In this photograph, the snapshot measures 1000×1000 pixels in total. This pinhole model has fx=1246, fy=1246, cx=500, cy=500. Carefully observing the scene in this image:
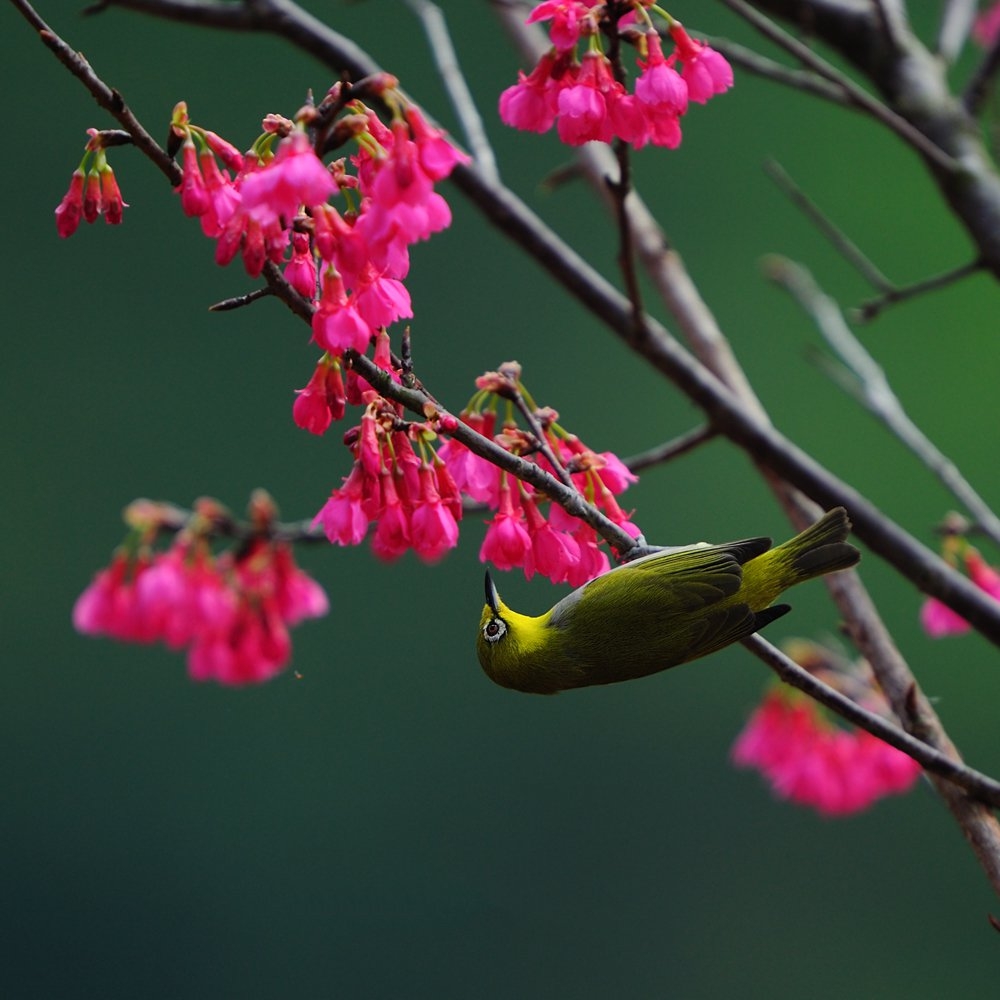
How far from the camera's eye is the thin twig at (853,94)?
4.25 feet

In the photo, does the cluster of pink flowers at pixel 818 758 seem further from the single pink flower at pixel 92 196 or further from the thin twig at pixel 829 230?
the single pink flower at pixel 92 196

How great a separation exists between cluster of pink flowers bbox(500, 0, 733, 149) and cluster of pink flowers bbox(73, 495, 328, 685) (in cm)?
86

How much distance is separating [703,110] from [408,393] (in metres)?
5.88

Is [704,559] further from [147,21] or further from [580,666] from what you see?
[147,21]

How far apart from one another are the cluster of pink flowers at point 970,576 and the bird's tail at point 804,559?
50 centimetres

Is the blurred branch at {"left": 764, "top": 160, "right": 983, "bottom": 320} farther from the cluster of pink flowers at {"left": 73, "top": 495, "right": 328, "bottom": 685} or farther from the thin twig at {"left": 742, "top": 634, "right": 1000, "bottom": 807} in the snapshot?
the cluster of pink flowers at {"left": 73, "top": 495, "right": 328, "bottom": 685}

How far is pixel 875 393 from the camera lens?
163 centimetres

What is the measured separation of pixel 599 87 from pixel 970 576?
1165 millimetres

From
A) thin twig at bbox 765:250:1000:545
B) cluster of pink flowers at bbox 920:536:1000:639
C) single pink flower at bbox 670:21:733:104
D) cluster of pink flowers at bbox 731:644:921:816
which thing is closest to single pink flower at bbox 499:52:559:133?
single pink flower at bbox 670:21:733:104

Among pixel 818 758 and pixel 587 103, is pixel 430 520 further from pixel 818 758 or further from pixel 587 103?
pixel 818 758

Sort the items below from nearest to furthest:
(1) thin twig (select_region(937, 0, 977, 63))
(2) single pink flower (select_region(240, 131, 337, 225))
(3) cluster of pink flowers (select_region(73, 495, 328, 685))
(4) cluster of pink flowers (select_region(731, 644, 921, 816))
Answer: (2) single pink flower (select_region(240, 131, 337, 225)), (1) thin twig (select_region(937, 0, 977, 63)), (3) cluster of pink flowers (select_region(73, 495, 328, 685)), (4) cluster of pink flowers (select_region(731, 644, 921, 816))

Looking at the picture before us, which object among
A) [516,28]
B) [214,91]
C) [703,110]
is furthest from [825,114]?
[516,28]

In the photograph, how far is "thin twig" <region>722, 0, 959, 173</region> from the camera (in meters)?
1.30

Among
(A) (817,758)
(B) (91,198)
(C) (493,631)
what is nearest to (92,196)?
(B) (91,198)
